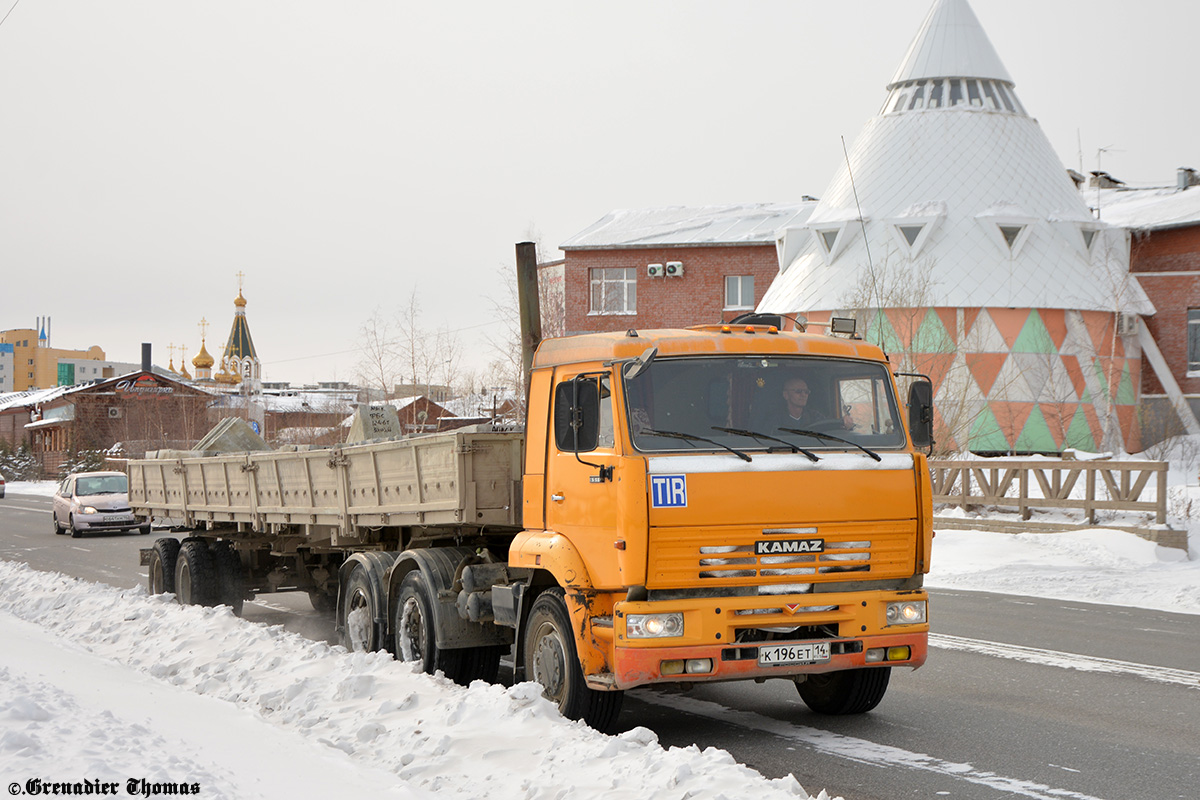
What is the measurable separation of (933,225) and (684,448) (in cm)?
3435

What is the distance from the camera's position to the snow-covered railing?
19359mm

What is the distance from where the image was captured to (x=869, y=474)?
7.25 m

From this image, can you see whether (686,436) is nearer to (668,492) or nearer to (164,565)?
(668,492)

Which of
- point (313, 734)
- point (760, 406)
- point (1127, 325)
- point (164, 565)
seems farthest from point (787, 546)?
point (1127, 325)

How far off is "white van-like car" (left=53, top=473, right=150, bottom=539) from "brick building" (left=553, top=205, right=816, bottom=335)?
21.4m

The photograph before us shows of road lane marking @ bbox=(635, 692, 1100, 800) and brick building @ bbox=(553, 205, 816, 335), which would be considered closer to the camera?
road lane marking @ bbox=(635, 692, 1100, 800)

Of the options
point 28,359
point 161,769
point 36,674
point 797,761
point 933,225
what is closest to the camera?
point 161,769

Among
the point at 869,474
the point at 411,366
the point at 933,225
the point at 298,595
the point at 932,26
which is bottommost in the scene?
the point at 298,595

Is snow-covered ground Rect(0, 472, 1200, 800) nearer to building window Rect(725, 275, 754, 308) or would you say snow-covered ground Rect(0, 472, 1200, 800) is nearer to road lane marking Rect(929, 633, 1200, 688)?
road lane marking Rect(929, 633, 1200, 688)

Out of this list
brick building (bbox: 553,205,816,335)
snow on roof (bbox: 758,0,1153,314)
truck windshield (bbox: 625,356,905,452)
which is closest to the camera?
truck windshield (bbox: 625,356,905,452)

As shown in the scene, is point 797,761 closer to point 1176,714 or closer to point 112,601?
point 1176,714

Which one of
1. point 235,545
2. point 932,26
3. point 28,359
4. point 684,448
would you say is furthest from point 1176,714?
point 28,359

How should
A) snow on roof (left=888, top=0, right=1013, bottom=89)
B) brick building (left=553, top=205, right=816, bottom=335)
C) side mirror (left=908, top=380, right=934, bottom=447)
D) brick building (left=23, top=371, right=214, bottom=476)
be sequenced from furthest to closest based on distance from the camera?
brick building (left=23, top=371, right=214, bottom=476) < brick building (left=553, top=205, right=816, bottom=335) < snow on roof (left=888, top=0, right=1013, bottom=89) < side mirror (left=908, top=380, right=934, bottom=447)

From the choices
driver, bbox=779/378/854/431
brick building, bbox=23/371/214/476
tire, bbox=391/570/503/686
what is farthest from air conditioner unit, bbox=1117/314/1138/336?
brick building, bbox=23/371/214/476
